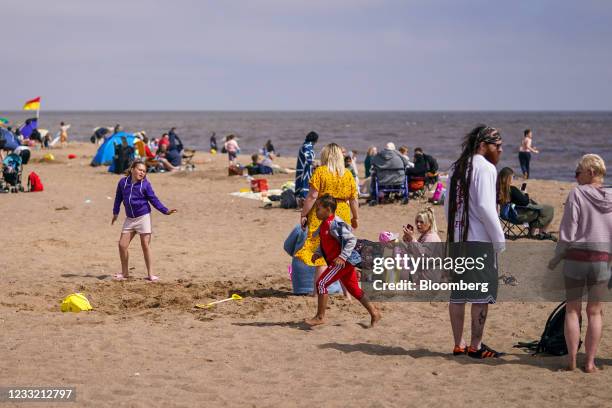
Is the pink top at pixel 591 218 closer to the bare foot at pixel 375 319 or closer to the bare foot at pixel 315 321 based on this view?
the bare foot at pixel 375 319

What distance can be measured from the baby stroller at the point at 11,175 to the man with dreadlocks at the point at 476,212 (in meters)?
16.3

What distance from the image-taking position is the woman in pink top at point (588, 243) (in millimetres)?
5805

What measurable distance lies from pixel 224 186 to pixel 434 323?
48.5 feet

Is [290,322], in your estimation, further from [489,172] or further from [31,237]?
[31,237]

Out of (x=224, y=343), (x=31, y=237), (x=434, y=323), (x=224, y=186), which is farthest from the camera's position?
(x=224, y=186)

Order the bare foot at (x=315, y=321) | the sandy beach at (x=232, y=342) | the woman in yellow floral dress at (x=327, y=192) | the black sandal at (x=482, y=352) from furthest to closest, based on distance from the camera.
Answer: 1. the woman in yellow floral dress at (x=327, y=192)
2. the bare foot at (x=315, y=321)
3. the black sandal at (x=482, y=352)
4. the sandy beach at (x=232, y=342)

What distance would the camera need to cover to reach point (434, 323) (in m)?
7.87

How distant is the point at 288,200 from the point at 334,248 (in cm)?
932

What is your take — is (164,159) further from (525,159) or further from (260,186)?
(525,159)

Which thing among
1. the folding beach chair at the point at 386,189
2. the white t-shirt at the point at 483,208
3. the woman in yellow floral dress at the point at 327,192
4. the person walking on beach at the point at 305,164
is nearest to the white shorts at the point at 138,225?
the woman in yellow floral dress at the point at 327,192

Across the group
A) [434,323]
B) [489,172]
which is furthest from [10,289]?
[489,172]

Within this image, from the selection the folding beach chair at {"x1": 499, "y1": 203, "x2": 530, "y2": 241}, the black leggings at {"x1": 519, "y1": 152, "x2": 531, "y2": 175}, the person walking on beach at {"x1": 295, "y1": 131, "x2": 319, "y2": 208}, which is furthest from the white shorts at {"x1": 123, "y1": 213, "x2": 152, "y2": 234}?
the black leggings at {"x1": 519, "y1": 152, "x2": 531, "y2": 175}

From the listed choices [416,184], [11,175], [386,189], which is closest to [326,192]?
[386,189]

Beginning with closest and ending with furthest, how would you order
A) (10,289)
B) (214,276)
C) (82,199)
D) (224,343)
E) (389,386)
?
(389,386) → (224,343) → (10,289) → (214,276) → (82,199)
